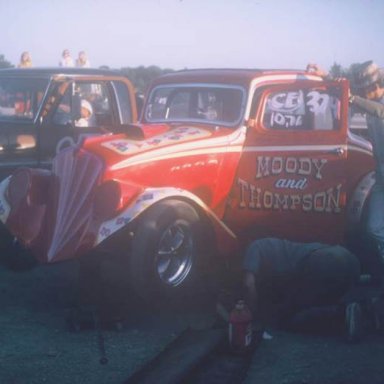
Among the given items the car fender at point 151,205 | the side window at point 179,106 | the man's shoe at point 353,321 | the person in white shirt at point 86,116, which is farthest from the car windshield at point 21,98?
the man's shoe at point 353,321

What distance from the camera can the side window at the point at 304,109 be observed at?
6949mm

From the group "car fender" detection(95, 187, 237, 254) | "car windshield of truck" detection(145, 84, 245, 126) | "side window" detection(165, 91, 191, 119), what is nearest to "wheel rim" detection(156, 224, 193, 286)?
"car fender" detection(95, 187, 237, 254)

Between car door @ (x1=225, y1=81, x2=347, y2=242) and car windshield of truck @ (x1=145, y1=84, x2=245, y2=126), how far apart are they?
208mm

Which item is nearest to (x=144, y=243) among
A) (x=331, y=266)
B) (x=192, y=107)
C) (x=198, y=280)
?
(x=198, y=280)

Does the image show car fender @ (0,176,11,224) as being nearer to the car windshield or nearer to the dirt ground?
the dirt ground

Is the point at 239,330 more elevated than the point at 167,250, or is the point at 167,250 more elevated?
the point at 167,250

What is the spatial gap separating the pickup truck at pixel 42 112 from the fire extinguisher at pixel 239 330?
3801 mm

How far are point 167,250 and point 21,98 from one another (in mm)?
3785

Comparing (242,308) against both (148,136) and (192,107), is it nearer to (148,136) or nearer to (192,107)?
(148,136)

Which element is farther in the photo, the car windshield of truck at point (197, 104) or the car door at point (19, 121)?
the car door at point (19, 121)

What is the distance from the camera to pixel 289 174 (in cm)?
671

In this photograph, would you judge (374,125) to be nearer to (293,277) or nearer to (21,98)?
(293,277)

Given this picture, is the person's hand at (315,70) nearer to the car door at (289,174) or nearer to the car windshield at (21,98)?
the car door at (289,174)

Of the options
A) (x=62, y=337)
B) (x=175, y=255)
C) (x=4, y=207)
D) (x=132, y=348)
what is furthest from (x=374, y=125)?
(x=4, y=207)
